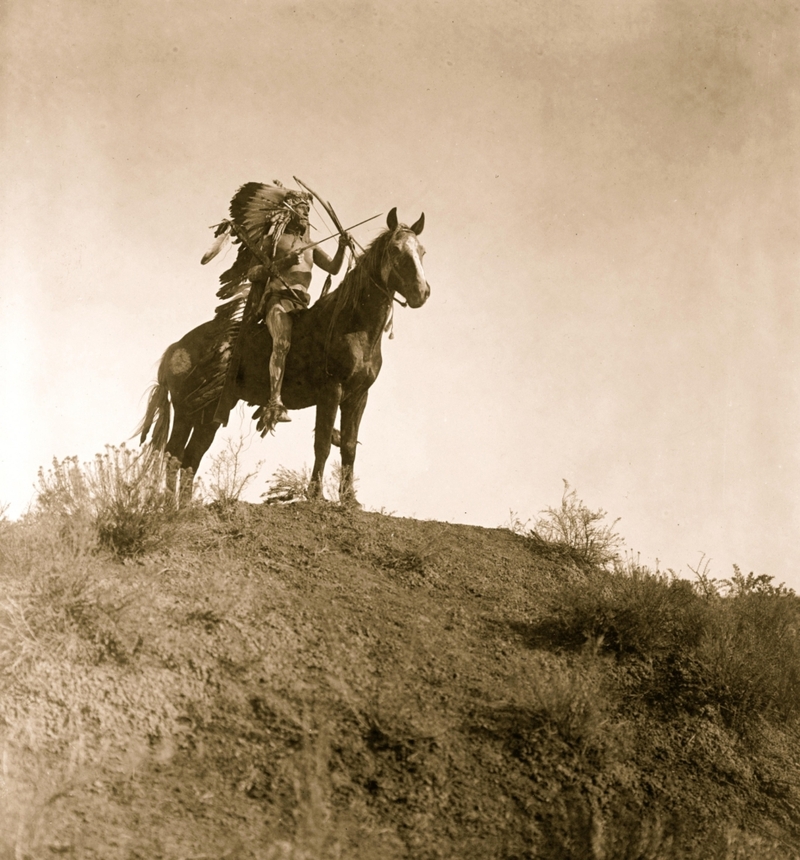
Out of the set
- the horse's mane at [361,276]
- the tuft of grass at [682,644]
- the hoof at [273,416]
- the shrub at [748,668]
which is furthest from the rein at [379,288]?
the shrub at [748,668]

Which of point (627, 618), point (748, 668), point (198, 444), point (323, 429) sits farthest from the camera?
point (198, 444)

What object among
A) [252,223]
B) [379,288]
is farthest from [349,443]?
[252,223]

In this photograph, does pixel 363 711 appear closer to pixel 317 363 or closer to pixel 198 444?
pixel 317 363

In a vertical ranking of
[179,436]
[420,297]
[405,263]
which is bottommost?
[179,436]

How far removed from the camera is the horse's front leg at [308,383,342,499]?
31.7 feet

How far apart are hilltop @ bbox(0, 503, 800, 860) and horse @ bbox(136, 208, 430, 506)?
1.68 m

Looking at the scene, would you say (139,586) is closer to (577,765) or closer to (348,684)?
(348,684)

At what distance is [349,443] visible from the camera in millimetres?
9828

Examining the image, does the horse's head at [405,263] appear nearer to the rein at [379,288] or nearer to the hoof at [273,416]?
the rein at [379,288]

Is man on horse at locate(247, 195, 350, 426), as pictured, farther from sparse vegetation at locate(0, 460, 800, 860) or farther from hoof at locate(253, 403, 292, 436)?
sparse vegetation at locate(0, 460, 800, 860)

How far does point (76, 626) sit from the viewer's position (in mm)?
6074

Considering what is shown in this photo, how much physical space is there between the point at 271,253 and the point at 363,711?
6139 mm

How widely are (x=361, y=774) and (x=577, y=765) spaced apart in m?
1.56

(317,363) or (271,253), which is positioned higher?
(271,253)
